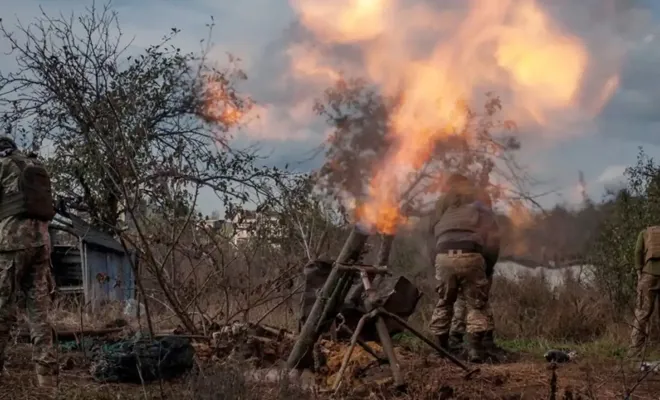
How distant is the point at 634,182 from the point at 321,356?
27.3 feet

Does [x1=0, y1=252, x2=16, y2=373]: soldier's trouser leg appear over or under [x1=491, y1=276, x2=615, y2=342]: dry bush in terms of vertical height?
over

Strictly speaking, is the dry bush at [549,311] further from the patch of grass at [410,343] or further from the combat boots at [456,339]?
the combat boots at [456,339]

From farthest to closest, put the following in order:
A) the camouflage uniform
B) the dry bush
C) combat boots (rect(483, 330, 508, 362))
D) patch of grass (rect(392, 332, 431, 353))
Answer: the dry bush < the camouflage uniform < patch of grass (rect(392, 332, 431, 353)) < combat boots (rect(483, 330, 508, 362))

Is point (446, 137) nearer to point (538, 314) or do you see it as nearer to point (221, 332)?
point (221, 332)

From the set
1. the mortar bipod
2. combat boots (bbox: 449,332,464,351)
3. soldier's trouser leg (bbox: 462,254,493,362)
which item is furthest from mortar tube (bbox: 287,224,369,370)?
combat boots (bbox: 449,332,464,351)

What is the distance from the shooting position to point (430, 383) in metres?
6.99

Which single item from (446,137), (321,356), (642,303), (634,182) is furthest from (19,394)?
(634,182)

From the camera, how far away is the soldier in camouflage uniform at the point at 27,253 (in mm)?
7617

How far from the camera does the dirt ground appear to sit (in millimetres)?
6875

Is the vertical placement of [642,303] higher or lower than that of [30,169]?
lower

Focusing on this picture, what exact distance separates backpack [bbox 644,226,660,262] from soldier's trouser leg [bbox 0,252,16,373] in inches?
290

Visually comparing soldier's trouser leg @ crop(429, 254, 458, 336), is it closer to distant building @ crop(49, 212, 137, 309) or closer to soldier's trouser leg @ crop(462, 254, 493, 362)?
soldier's trouser leg @ crop(462, 254, 493, 362)

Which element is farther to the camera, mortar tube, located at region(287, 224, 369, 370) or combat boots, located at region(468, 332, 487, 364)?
combat boots, located at region(468, 332, 487, 364)

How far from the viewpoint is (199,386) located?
5609 millimetres
